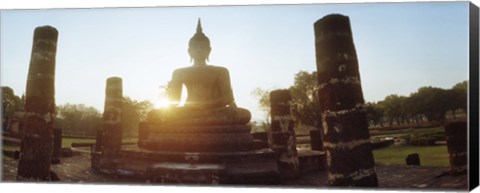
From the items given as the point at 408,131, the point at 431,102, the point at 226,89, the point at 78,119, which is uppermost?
the point at 226,89

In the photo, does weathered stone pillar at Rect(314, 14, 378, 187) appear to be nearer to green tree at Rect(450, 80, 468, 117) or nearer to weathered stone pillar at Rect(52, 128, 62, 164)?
green tree at Rect(450, 80, 468, 117)

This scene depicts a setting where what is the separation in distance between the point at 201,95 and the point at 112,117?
1.92m

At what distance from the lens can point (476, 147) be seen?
5.11m

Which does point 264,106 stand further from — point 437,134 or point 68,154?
point 68,154

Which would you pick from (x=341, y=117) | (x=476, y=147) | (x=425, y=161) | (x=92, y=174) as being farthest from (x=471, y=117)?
(x=92, y=174)

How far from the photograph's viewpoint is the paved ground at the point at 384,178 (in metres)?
5.34

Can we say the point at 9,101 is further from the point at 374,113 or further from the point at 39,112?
the point at 374,113

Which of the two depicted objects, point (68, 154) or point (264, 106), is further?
point (68, 154)

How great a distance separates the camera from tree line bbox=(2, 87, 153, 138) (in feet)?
21.5

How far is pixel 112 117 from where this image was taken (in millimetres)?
7832

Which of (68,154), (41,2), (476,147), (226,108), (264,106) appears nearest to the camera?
(476,147)

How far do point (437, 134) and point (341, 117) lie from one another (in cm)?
262

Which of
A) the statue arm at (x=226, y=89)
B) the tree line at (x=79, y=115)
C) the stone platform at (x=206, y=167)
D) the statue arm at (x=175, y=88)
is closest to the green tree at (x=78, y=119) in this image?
the tree line at (x=79, y=115)

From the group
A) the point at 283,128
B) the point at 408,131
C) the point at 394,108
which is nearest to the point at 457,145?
the point at 408,131
